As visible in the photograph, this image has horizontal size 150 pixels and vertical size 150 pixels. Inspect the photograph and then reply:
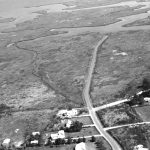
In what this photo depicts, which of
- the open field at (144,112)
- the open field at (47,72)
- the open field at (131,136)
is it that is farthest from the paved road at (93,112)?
Answer: the open field at (144,112)

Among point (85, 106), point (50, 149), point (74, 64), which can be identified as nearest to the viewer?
point (50, 149)

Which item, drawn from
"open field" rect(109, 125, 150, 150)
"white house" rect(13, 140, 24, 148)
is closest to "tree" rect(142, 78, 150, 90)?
"open field" rect(109, 125, 150, 150)

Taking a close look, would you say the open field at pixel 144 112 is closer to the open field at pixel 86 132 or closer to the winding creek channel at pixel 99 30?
the winding creek channel at pixel 99 30

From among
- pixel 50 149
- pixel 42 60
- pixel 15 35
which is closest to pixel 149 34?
pixel 42 60

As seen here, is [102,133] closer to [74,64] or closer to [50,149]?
[50,149]

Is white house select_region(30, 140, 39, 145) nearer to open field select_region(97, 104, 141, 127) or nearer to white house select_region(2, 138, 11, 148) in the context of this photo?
white house select_region(2, 138, 11, 148)

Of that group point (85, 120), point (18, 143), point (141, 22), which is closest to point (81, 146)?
point (85, 120)
